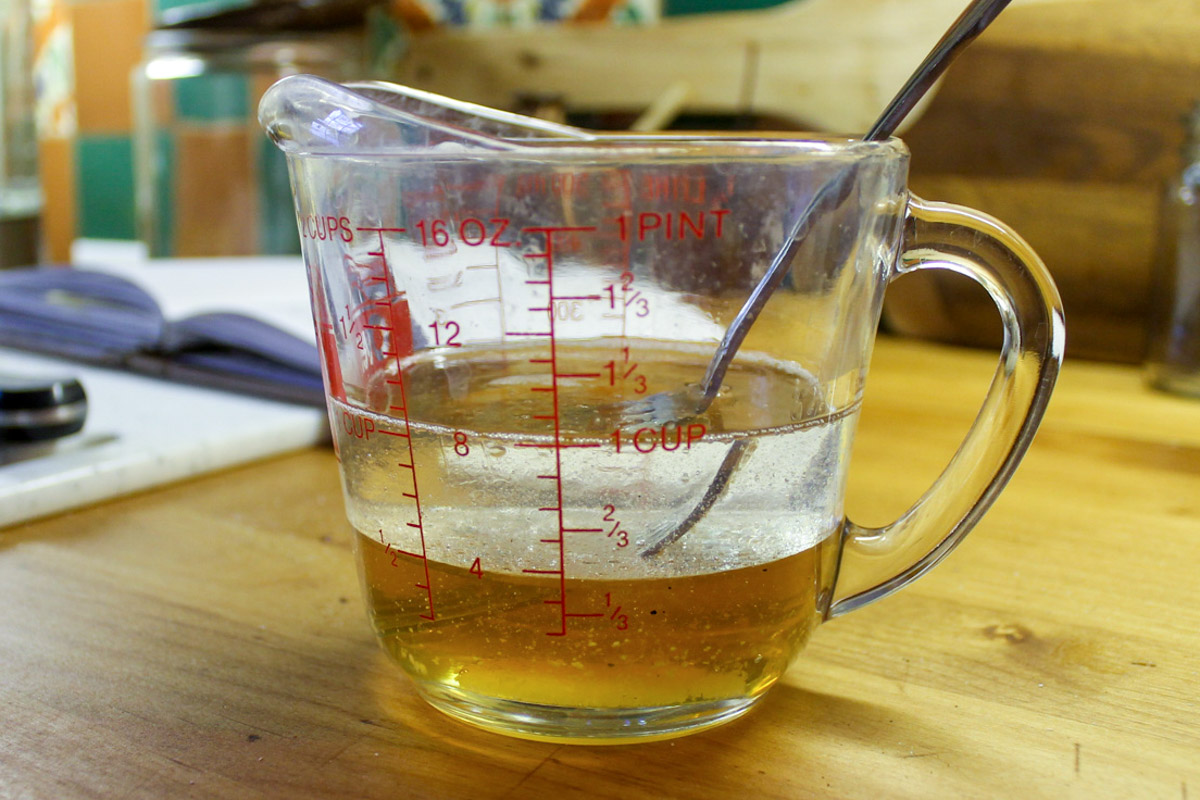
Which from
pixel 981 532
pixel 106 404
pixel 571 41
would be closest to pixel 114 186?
pixel 571 41

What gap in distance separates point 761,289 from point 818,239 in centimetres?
2

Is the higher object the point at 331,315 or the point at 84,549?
the point at 331,315

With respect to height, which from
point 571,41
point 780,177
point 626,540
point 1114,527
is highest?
point 571,41

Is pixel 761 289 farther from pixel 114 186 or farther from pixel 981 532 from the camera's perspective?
pixel 114 186

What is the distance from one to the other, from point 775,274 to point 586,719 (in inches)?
6.0

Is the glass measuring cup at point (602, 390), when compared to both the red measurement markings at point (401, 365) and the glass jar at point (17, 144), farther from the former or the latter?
the glass jar at point (17, 144)

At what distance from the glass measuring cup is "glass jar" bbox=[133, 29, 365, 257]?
1231 millimetres

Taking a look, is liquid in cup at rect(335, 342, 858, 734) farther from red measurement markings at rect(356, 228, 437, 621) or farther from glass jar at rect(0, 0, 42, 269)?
glass jar at rect(0, 0, 42, 269)

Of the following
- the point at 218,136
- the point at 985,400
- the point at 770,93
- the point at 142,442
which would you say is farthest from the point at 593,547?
the point at 218,136

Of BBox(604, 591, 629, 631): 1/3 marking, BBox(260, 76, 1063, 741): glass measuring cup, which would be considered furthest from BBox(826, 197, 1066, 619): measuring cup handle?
BBox(604, 591, 629, 631): 1/3 marking

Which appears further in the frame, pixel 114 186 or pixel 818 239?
pixel 114 186

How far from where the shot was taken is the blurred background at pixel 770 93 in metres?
1.03

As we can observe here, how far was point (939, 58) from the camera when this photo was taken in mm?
328

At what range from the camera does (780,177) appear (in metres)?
0.30
